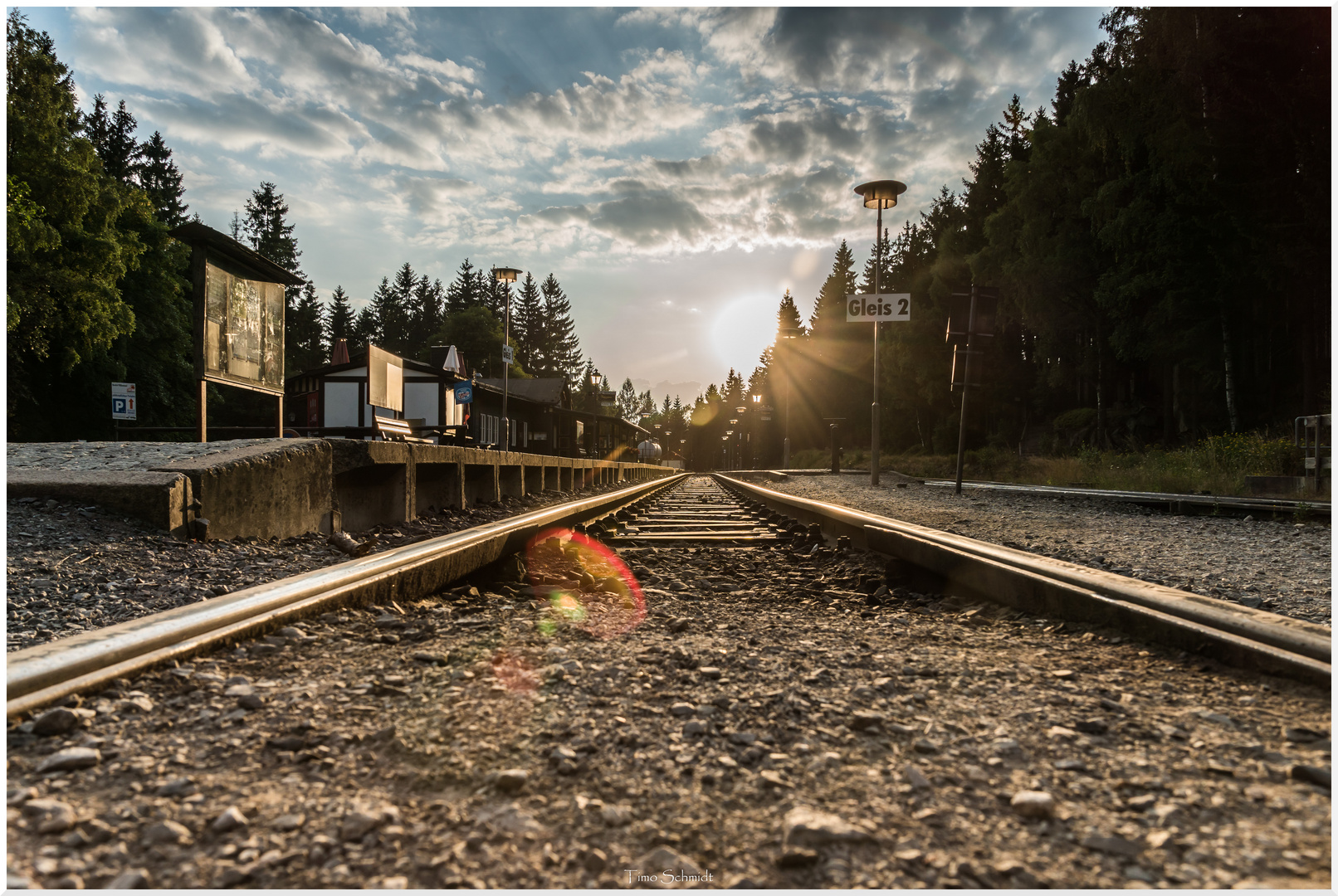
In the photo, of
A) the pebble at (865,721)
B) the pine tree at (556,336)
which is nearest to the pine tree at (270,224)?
the pine tree at (556,336)

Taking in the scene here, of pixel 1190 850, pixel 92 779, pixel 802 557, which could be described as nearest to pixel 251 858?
pixel 92 779

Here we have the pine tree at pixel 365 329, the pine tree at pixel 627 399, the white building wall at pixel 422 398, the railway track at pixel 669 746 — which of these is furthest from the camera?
the pine tree at pixel 627 399

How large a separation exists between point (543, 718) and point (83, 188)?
29094 mm

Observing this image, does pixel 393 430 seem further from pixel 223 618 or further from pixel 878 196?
pixel 878 196

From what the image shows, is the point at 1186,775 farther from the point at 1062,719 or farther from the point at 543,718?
the point at 543,718

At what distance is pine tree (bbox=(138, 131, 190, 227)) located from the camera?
47.2m

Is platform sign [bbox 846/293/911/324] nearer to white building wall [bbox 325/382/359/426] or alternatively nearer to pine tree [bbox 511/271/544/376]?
white building wall [bbox 325/382/359/426]

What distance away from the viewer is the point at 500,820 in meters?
1.12

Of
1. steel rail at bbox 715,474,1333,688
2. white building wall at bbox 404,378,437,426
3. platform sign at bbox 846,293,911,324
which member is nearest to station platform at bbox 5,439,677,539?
steel rail at bbox 715,474,1333,688

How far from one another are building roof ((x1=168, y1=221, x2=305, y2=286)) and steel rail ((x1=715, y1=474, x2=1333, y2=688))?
618cm

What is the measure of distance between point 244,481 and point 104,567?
3.39 feet

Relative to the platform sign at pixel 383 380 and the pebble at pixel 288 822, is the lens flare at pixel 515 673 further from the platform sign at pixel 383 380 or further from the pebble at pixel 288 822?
the platform sign at pixel 383 380

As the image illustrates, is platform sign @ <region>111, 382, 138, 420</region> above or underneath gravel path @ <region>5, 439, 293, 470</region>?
above

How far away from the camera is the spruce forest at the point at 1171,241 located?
1741cm
